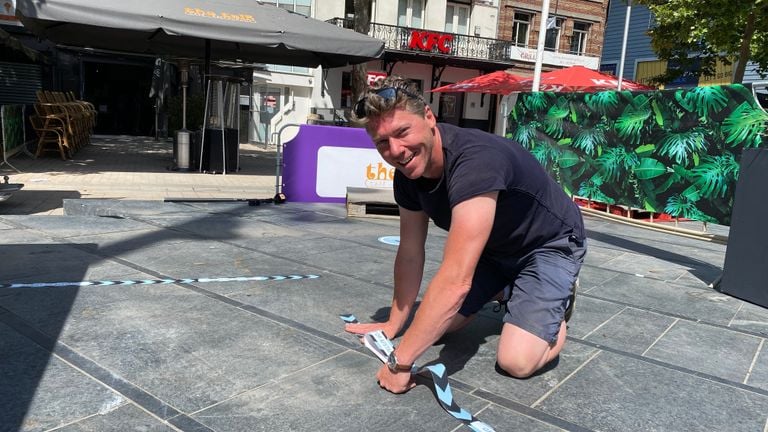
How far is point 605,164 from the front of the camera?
25.9 ft

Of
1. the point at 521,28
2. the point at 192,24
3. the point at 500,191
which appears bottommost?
the point at 500,191

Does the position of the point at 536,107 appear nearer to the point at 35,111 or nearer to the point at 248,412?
the point at 248,412

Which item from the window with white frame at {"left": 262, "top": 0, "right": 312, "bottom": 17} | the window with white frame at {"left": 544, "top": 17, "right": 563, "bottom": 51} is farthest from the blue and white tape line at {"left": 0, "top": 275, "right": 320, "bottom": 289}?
the window with white frame at {"left": 544, "top": 17, "right": 563, "bottom": 51}

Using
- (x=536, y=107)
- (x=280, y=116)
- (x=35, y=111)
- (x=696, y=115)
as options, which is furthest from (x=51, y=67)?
(x=696, y=115)

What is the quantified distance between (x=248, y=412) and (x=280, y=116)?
22.2 meters

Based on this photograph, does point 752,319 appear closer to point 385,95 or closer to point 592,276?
point 592,276

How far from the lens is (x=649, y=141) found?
7098 millimetres

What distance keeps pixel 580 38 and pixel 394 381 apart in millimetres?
31452

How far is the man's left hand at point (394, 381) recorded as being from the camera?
96.7 inches

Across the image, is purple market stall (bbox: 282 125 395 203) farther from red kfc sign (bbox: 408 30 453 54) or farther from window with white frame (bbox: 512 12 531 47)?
window with white frame (bbox: 512 12 531 47)

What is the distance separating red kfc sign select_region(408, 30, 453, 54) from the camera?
84.6 feet

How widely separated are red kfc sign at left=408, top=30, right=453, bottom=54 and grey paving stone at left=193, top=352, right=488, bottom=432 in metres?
24.7

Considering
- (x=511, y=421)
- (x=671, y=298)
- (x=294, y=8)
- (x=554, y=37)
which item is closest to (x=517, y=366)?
(x=511, y=421)

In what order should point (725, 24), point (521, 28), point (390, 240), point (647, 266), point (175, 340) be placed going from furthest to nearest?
point (521, 28), point (725, 24), point (390, 240), point (647, 266), point (175, 340)
